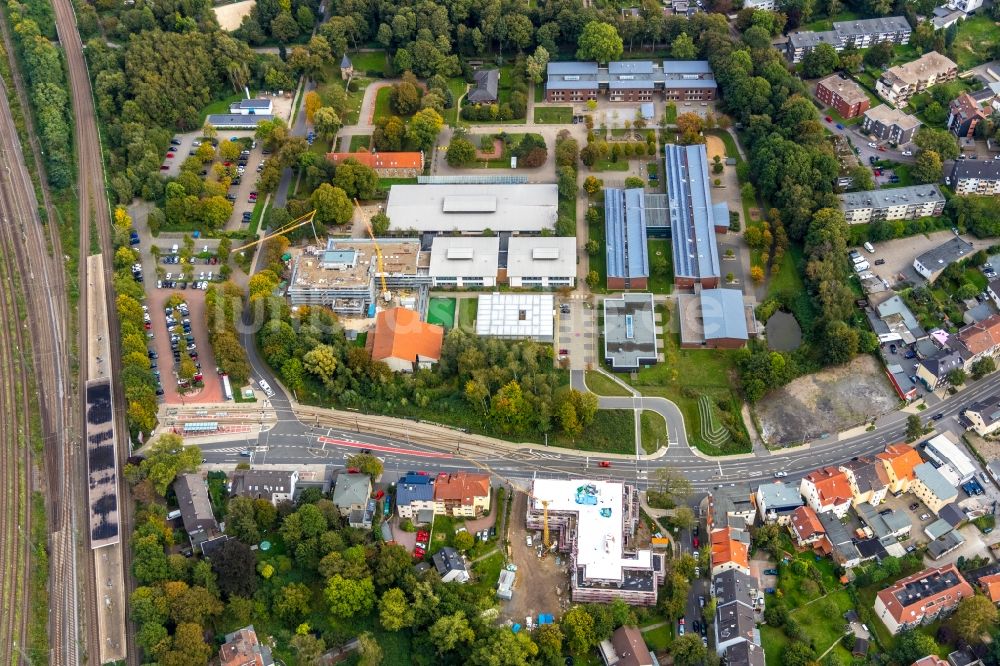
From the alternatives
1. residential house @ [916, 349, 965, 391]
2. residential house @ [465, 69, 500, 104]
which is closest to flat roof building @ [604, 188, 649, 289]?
residential house @ [465, 69, 500, 104]

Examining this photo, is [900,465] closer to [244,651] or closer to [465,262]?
[465,262]

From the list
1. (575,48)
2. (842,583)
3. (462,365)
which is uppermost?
(575,48)

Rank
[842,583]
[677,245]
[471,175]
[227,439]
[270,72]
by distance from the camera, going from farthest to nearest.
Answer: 1. [270,72]
2. [471,175]
3. [677,245]
4. [227,439]
5. [842,583]

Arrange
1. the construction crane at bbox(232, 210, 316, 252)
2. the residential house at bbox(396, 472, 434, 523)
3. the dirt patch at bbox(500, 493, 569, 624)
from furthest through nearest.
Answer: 1. the construction crane at bbox(232, 210, 316, 252)
2. the residential house at bbox(396, 472, 434, 523)
3. the dirt patch at bbox(500, 493, 569, 624)

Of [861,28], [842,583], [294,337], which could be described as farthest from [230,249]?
[861,28]

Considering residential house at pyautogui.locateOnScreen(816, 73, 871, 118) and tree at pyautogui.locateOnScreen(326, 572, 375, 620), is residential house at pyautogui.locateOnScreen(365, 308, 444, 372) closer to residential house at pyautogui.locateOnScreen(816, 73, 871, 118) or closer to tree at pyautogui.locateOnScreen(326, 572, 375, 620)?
tree at pyautogui.locateOnScreen(326, 572, 375, 620)

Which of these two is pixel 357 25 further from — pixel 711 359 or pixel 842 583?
pixel 842 583
